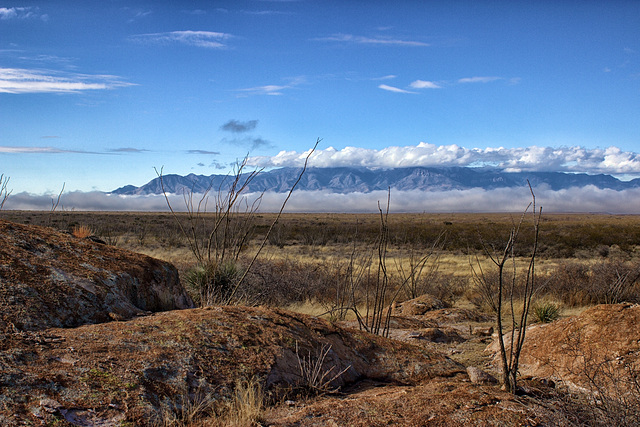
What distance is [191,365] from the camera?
3150 mm

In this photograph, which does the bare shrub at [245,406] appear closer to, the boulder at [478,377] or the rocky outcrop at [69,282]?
the rocky outcrop at [69,282]

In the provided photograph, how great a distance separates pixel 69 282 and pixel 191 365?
1.53m

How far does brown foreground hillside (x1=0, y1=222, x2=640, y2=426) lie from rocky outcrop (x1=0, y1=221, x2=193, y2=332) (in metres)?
0.01

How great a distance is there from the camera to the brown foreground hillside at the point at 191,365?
265 cm

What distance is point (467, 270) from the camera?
20312 mm

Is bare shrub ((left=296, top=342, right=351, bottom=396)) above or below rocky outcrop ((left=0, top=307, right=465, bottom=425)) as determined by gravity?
below

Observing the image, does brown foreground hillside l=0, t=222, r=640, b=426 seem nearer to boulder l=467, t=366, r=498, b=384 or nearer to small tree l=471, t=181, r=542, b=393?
boulder l=467, t=366, r=498, b=384

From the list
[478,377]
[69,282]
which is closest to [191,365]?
[69,282]

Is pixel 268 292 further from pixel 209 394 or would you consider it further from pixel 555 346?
pixel 209 394

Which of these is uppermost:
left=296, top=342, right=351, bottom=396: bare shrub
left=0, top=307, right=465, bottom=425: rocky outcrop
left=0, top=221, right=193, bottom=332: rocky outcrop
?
left=0, top=221, right=193, bottom=332: rocky outcrop

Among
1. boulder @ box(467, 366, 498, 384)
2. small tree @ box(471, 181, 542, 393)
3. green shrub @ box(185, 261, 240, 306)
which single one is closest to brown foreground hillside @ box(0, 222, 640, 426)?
boulder @ box(467, 366, 498, 384)

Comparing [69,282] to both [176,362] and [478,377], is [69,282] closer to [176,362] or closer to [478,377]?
[176,362]

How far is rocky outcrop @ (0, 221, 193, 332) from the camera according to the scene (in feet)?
11.1

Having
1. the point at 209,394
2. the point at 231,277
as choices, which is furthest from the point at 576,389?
the point at 231,277
